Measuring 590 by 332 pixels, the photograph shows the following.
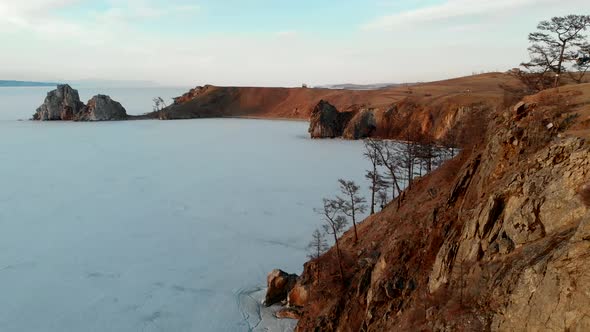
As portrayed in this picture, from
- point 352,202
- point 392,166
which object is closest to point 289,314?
point 352,202

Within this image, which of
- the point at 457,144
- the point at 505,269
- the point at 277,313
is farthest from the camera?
the point at 457,144

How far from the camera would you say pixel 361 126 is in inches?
3775

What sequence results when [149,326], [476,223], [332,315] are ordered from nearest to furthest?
[476,223] < [332,315] < [149,326]

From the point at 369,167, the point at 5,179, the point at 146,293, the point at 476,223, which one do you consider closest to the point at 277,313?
→ the point at 146,293

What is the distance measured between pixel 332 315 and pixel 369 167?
137 ft

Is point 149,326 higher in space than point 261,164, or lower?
lower

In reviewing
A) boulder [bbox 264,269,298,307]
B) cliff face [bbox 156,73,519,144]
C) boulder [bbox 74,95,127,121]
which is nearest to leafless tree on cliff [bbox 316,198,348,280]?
boulder [bbox 264,269,298,307]

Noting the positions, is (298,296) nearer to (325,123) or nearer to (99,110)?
(325,123)

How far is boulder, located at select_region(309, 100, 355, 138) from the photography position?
96.2m

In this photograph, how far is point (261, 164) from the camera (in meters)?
63.6

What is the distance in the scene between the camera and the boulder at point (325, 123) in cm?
9625

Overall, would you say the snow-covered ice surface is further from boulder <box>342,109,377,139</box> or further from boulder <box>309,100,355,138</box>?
boulder <box>309,100,355,138</box>

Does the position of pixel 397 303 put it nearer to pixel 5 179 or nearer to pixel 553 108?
pixel 553 108

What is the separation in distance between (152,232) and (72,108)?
116 metres
